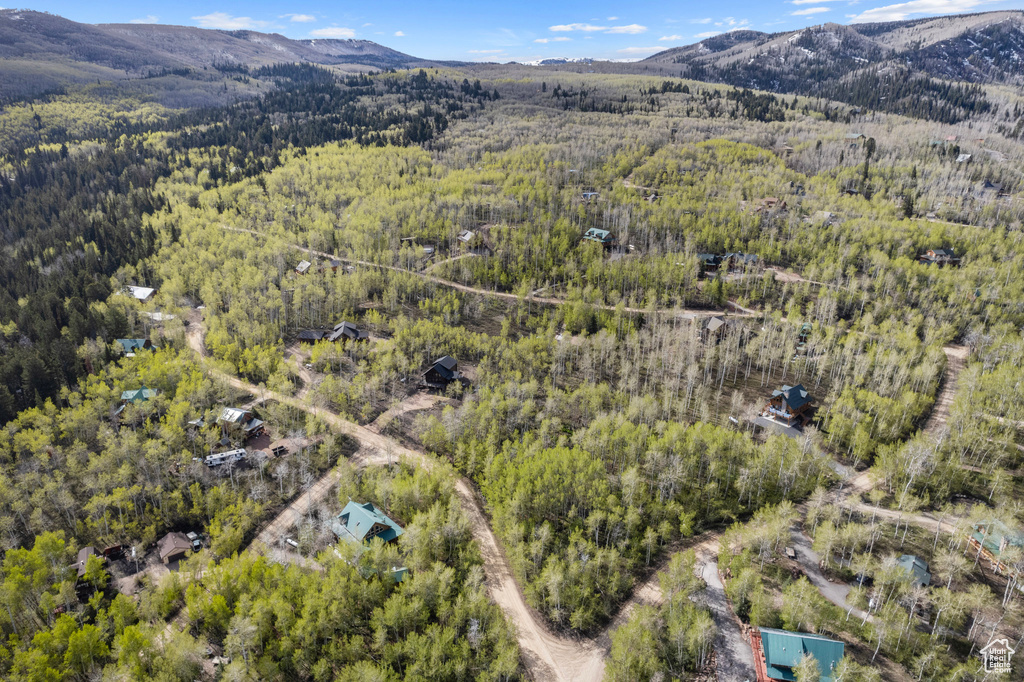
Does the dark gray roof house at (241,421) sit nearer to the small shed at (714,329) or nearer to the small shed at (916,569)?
the small shed at (916,569)

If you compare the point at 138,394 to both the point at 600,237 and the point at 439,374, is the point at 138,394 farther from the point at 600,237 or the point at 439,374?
the point at 600,237

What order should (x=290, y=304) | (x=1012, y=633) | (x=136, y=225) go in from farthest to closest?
(x=136, y=225) < (x=290, y=304) < (x=1012, y=633)

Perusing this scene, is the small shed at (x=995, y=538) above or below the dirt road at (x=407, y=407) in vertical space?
above

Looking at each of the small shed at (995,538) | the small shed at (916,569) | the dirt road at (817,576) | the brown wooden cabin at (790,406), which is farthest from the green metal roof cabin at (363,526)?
the small shed at (995,538)

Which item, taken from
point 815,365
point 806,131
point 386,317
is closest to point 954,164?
point 806,131

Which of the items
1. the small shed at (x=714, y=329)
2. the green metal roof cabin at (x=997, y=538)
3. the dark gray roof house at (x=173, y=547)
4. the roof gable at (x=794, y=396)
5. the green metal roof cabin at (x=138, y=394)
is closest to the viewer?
the green metal roof cabin at (x=997, y=538)

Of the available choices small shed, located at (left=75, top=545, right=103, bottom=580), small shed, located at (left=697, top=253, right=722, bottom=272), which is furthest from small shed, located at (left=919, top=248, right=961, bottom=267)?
small shed, located at (left=75, top=545, right=103, bottom=580)

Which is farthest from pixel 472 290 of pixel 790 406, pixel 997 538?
pixel 997 538

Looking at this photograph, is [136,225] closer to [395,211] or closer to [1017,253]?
[395,211]
